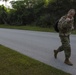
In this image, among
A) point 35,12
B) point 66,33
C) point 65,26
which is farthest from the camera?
point 35,12

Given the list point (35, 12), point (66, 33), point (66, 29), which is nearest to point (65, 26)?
point (66, 29)

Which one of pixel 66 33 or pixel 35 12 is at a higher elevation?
pixel 66 33

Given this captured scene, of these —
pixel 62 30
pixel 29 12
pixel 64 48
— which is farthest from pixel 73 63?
pixel 29 12

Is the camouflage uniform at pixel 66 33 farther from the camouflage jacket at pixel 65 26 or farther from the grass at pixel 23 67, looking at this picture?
the grass at pixel 23 67

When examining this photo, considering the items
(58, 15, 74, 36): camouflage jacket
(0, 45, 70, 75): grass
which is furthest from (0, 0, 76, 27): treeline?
(0, 45, 70, 75): grass

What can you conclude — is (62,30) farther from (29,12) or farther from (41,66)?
(29,12)

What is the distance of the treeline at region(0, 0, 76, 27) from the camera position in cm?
3094

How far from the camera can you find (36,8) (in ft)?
119

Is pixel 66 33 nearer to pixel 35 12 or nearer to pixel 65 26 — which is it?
pixel 65 26

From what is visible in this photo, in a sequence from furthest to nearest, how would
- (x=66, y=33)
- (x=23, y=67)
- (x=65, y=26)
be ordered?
(x=66, y=33) < (x=65, y=26) < (x=23, y=67)

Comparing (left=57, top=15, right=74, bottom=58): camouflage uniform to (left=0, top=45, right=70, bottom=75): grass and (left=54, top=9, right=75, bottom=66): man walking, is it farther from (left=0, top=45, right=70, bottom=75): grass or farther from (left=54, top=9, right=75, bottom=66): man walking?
(left=0, top=45, right=70, bottom=75): grass

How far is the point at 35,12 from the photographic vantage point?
119ft

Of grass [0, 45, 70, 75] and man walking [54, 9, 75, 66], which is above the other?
man walking [54, 9, 75, 66]

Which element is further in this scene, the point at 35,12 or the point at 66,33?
the point at 35,12
